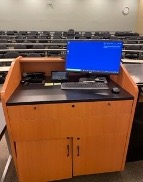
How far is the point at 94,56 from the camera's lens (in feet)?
5.33

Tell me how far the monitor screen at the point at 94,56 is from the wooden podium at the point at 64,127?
0.16 meters

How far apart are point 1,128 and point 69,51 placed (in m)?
0.84

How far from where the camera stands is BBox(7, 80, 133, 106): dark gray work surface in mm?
1330

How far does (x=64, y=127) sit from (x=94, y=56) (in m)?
0.66

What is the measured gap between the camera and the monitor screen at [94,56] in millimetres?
1586

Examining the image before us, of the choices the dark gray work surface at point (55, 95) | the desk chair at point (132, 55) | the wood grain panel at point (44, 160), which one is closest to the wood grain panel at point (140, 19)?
the desk chair at point (132, 55)

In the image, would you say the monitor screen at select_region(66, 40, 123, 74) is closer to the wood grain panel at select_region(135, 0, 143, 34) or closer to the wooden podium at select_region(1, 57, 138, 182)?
the wooden podium at select_region(1, 57, 138, 182)

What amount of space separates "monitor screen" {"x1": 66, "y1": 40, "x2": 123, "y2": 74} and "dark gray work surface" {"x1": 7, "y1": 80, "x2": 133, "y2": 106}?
201mm

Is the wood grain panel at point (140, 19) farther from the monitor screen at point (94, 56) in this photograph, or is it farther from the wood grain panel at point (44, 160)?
the wood grain panel at point (44, 160)

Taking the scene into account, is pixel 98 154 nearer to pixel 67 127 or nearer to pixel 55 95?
pixel 67 127

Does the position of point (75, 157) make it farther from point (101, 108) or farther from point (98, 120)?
point (101, 108)

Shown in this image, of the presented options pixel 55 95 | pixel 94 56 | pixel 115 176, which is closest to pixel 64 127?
pixel 55 95

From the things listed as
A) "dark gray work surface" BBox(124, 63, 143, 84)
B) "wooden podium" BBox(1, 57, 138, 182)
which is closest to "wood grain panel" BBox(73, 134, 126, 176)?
"wooden podium" BBox(1, 57, 138, 182)

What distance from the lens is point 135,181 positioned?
170 cm
